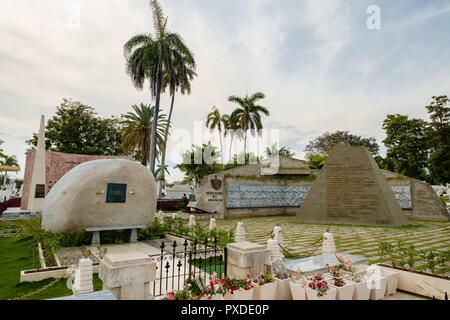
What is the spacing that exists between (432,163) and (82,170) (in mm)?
32231

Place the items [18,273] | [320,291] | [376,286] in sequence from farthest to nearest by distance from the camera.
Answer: [18,273] < [376,286] < [320,291]

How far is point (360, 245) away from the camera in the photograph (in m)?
9.36

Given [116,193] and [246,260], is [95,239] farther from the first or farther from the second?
[246,260]

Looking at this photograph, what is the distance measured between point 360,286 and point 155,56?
24112 millimetres

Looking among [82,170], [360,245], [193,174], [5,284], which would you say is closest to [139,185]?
[82,170]

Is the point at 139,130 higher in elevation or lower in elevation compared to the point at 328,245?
higher

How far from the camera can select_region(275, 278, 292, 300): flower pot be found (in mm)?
4547

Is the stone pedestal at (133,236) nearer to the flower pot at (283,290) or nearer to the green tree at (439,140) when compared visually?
the flower pot at (283,290)

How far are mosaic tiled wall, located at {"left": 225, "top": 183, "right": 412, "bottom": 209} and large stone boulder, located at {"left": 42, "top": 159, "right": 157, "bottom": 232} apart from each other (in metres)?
10.9

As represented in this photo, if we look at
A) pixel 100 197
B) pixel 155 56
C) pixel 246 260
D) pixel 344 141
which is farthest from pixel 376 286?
pixel 344 141

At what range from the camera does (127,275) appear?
3.85 meters

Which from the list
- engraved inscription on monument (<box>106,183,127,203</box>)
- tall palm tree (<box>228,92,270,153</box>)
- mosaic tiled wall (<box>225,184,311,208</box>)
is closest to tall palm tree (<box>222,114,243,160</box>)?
tall palm tree (<box>228,92,270,153</box>)
